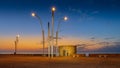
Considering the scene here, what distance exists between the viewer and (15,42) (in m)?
70.9

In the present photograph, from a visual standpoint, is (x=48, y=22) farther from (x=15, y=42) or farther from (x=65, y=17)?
(x=15, y=42)

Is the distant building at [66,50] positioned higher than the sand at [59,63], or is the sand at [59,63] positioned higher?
the distant building at [66,50]

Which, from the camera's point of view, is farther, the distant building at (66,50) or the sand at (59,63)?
the distant building at (66,50)

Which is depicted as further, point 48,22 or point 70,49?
point 70,49

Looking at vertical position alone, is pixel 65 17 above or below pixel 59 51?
above

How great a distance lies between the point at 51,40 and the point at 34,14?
5.95 meters

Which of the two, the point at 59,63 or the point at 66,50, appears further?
Result: the point at 66,50

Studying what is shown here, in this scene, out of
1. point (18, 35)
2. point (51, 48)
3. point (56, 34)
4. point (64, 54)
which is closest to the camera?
point (51, 48)

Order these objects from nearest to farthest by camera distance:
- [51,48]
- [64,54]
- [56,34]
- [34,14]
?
[34,14] < [51,48] < [56,34] < [64,54]

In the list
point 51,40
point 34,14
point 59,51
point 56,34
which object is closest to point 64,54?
point 59,51

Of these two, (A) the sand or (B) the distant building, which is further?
(B) the distant building

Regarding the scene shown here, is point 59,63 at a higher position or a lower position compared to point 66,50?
lower

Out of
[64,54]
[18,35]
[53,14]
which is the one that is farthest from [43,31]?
[18,35]

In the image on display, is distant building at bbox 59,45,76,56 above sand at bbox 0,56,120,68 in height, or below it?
above
